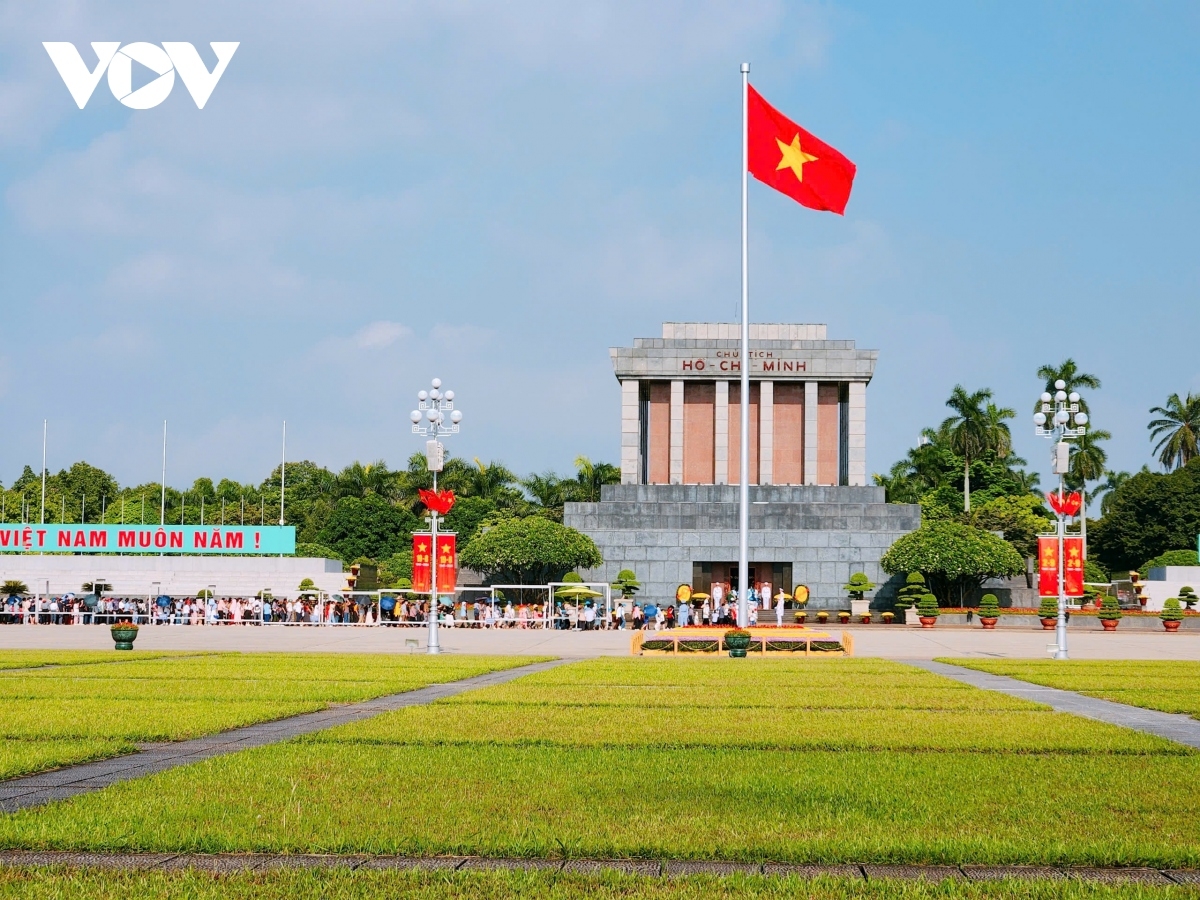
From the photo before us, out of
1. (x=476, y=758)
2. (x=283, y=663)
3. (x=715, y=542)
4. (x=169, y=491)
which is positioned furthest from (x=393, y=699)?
(x=169, y=491)

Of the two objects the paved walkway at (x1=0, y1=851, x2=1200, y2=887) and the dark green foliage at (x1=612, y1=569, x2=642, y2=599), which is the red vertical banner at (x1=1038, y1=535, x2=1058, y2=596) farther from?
the paved walkway at (x1=0, y1=851, x2=1200, y2=887)

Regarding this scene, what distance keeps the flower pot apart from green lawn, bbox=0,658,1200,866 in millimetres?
15233

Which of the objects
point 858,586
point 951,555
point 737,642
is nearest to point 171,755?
point 737,642

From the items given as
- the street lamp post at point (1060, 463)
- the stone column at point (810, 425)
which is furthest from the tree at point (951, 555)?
the street lamp post at point (1060, 463)

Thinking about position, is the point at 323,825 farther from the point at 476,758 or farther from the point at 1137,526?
the point at 1137,526

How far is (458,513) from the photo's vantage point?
90000 mm

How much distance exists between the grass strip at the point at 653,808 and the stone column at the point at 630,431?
58782 millimetres

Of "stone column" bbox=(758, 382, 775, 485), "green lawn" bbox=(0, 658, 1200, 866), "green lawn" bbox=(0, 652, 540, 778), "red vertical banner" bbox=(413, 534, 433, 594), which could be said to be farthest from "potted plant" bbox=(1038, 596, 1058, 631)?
"green lawn" bbox=(0, 658, 1200, 866)

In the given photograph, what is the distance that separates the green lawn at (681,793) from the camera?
6.78 m

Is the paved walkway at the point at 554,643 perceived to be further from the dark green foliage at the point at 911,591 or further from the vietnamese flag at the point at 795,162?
the vietnamese flag at the point at 795,162

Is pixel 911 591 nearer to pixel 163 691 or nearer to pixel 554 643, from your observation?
pixel 554 643

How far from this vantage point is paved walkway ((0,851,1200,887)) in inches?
247

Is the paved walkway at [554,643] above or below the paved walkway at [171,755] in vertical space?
below

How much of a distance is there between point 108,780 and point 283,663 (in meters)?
15.9
